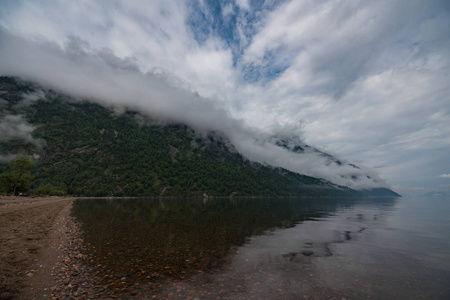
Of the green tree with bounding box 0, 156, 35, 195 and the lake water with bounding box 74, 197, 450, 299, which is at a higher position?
the green tree with bounding box 0, 156, 35, 195

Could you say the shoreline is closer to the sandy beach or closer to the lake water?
the sandy beach

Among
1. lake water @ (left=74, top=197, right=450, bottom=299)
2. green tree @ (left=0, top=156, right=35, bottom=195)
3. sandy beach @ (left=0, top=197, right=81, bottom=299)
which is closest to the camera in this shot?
sandy beach @ (left=0, top=197, right=81, bottom=299)

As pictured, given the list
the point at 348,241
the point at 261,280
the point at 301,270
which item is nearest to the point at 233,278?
the point at 261,280

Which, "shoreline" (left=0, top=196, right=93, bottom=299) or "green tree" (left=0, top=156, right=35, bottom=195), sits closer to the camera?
"shoreline" (left=0, top=196, right=93, bottom=299)

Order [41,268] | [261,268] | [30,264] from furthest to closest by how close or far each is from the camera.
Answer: [261,268] → [30,264] → [41,268]

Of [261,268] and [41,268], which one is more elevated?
[41,268]

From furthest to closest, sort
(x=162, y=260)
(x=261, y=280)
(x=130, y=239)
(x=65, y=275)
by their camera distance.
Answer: (x=130, y=239), (x=162, y=260), (x=261, y=280), (x=65, y=275)

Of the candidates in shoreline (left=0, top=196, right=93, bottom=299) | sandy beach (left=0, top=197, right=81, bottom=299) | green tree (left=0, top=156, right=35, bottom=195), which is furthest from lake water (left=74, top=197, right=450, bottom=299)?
green tree (left=0, top=156, right=35, bottom=195)

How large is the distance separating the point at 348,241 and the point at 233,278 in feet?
72.2

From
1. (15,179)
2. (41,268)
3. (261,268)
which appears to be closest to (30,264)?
(41,268)

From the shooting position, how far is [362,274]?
15352mm

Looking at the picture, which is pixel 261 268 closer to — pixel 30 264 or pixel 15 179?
pixel 30 264

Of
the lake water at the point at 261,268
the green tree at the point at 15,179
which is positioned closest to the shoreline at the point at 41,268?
the lake water at the point at 261,268

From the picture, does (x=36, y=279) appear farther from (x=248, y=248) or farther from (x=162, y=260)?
(x=248, y=248)
